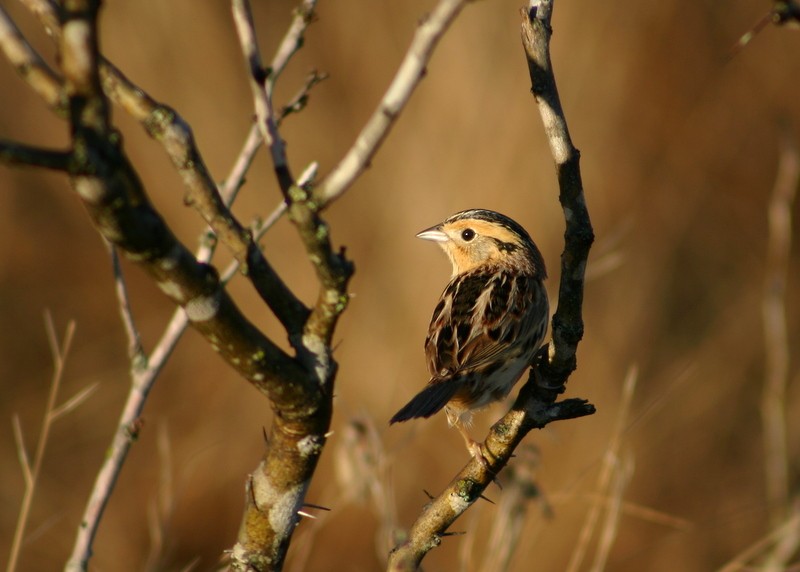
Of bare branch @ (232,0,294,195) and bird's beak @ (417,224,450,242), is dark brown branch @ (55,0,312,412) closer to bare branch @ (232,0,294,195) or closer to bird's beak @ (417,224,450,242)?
bare branch @ (232,0,294,195)

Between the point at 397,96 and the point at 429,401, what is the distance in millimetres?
1604

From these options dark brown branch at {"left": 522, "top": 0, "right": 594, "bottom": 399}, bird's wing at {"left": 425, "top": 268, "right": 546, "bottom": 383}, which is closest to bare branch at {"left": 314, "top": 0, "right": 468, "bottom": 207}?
dark brown branch at {"left": 522, "top": 0, "right": 594, "bottom": 399}

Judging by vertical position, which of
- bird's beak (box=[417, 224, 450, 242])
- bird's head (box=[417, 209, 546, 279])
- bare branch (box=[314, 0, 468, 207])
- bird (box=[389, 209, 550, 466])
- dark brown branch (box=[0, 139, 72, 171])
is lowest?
dark brown branch (box=[0, 139, 72, 171])

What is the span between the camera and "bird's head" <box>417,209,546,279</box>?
13.9 feet

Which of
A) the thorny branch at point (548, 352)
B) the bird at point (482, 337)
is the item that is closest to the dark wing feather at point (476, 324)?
the bird at point (482, 337)

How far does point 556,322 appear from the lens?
244 centimetres

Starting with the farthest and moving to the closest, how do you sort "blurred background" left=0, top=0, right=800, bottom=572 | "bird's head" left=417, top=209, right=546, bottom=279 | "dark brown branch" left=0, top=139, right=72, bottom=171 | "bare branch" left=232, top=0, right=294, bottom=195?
"blurred background" left=0, top=0, right=800, bottom=572 → "bird's head" left=417, top=209, right=546, bottom=279 → "bare branch" left=232, top=0, right=294, bottom=195 → "dark brown branch" left=0, top=139, right=72, bottom=171

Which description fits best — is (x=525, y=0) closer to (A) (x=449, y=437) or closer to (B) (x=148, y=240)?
(A) (x=449, y=437)

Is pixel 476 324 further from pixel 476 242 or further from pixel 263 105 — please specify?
pixel 263 105

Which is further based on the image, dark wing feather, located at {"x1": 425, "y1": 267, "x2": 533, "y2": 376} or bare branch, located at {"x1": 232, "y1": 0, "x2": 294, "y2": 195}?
dark wing feather, located at {"x1": 425, "y1": 267, "x2": 533, "y2": 376}

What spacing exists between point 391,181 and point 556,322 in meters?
4.91

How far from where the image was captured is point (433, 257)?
7.10 m

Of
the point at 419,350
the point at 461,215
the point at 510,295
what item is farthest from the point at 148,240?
the point at 419,350

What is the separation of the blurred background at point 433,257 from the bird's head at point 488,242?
85.6 inches
